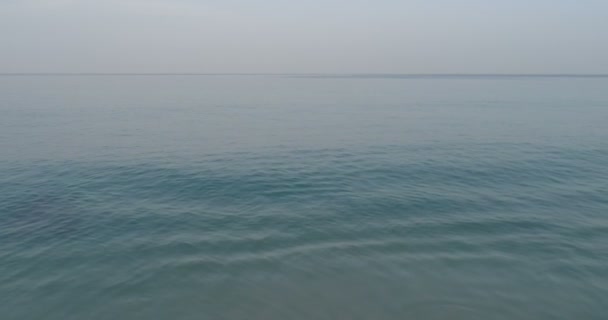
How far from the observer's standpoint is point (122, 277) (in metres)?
18.6

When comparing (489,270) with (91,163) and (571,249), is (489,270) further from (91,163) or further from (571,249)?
(91,163)

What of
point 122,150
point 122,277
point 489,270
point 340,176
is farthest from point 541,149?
point 122,150

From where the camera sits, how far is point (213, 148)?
46.6 m

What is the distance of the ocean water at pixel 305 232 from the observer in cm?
1686

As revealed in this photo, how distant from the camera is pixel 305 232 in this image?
23.2 meters

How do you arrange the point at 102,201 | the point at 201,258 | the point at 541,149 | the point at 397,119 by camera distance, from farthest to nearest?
1. the point at 397,119
2. the point at 541,149
3. the point at 102,201
4. the point at 201,258

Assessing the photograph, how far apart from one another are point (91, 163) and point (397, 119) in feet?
165

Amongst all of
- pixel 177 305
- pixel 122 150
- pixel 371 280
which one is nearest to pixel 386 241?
pixel 371 280

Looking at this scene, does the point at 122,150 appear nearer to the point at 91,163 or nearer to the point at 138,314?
the point at 91,163

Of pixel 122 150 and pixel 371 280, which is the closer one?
pixel 371 280

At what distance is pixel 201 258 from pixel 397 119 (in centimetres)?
5692

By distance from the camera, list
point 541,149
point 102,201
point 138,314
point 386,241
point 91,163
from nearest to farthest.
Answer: point 138,314 → point 386,241 → point 102,201 → point 91,163 → point 541,149

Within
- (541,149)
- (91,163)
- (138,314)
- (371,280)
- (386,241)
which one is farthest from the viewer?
(541,149)

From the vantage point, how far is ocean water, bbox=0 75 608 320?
1686 centimetres
